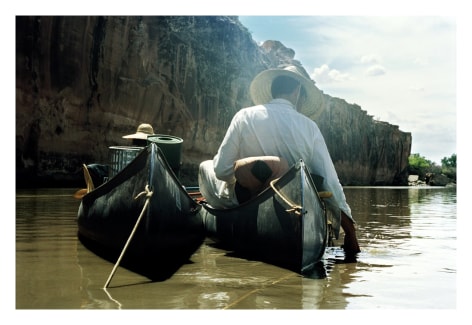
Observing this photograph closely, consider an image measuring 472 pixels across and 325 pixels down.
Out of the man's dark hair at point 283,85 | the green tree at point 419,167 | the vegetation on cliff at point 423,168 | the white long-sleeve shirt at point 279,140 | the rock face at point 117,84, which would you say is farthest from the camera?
the green tree at point 419,167

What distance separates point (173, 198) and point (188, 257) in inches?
21.6

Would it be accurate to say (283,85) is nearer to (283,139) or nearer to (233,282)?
(283,139)

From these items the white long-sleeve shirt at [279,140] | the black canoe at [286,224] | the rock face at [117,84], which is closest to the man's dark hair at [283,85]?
the white long-sleeve shirt at [279,140]

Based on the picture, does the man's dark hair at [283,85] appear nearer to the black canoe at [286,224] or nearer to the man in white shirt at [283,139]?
the man in white shirt at [283,139]

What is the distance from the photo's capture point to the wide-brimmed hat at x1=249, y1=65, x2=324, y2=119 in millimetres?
4664

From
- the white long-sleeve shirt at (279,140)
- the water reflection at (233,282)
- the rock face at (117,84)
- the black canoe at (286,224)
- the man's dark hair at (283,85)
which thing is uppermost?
the rock face at (117,84)

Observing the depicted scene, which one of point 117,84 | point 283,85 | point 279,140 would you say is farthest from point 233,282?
point 117,84

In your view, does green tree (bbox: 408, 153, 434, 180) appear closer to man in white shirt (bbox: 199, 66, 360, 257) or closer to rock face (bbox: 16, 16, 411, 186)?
rock face (bbox: 16, 16, 411, 186)

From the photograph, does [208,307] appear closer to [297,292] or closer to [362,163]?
[297,292]

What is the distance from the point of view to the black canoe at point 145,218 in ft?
12.5

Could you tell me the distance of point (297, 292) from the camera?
10.1 ft

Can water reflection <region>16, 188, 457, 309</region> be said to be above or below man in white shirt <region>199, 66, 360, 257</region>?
below

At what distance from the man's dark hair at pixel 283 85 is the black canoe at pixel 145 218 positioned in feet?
3.88

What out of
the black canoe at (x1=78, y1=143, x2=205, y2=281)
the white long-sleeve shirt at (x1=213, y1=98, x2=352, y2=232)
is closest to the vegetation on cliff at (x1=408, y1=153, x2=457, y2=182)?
the white long-sleeve shirt at (x1=213, y1=98, x2=352, y2=232)
